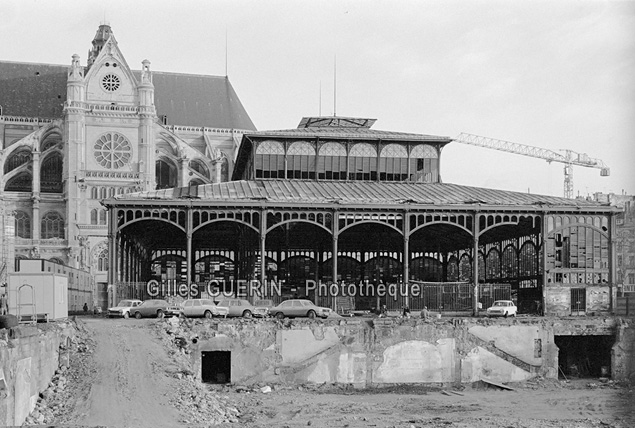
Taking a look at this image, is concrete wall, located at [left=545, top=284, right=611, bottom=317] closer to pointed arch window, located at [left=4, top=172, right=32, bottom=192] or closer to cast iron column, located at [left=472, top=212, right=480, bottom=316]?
cast iron column, located at [left=472, top=212, right=480, bottom=316]

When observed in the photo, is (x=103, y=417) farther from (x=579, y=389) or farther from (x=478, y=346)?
(x=579, y=389)

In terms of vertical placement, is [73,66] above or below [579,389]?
above

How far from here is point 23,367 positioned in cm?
2675

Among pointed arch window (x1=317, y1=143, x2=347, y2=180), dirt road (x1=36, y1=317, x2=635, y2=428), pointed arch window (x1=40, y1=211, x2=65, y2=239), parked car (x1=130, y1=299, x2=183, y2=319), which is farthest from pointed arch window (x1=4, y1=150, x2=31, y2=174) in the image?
dirt road (x1=36, y1=317, x2=635, y2=428)

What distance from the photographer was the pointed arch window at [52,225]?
11381cm

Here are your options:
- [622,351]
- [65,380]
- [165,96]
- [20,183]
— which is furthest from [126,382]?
[165,96]

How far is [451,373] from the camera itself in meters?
43.4

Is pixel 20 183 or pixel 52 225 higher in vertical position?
pixel 20 183

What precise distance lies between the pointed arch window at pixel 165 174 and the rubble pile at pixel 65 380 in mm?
81111

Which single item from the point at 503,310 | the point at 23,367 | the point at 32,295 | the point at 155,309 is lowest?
the point at 503,310

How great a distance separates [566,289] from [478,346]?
1158 cm

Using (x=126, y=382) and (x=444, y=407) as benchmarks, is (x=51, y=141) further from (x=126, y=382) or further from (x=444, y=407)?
(x=444, y=407)

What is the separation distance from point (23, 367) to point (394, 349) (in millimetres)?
20672

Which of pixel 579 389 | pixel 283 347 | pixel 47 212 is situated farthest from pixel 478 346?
pixel 47 212
